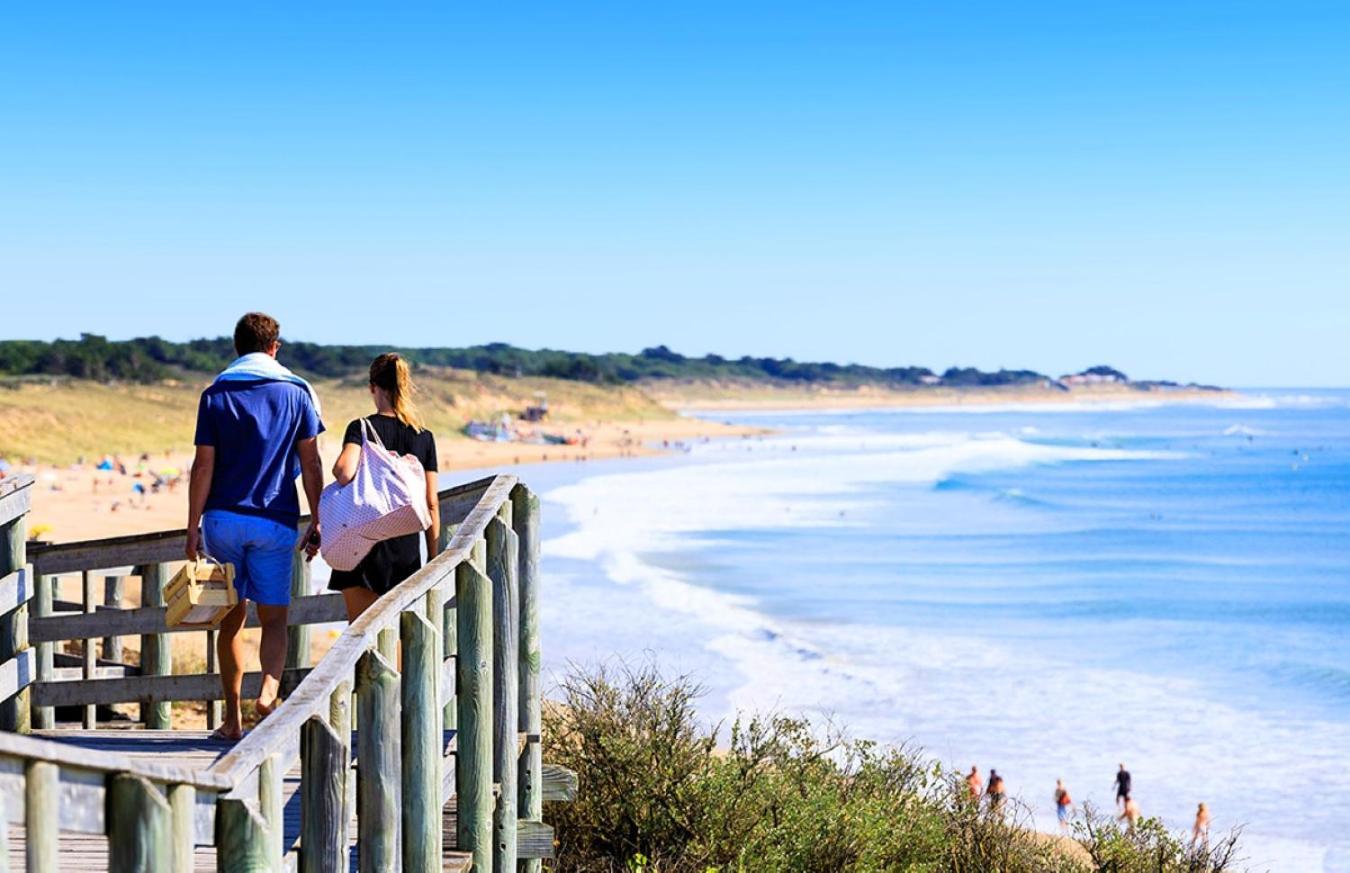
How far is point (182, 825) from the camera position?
228cm

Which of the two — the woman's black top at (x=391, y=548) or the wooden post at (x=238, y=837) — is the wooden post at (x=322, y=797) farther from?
the woman's black top at (x=391, y=548)

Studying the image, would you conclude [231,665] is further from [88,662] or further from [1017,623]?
[1017,623]

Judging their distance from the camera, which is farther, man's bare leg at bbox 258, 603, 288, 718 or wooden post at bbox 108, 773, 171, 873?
man's bare leg at bbox 258, 603, 288, 718

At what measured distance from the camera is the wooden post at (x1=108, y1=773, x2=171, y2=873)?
7.18ft

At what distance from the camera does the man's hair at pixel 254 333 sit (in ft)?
18.6

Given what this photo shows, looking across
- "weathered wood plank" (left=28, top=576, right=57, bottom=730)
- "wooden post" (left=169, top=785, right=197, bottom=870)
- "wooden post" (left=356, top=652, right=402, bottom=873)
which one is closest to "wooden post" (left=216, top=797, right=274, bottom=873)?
"wooden post" (left=169, top=785, right=197, bottom=870)

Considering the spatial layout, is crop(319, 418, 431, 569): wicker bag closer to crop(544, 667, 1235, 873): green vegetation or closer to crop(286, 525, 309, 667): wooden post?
crop(286, 525, 309, 667): wooden post

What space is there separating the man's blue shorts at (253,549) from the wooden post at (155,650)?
1.22m

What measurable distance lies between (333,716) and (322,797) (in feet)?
1.02

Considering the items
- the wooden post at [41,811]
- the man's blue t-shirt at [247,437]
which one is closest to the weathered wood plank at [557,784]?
the man's blue t-shirt at [247,437]

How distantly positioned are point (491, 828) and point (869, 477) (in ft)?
205

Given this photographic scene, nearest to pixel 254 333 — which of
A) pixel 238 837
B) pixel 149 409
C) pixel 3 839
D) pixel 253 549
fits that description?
pixel 253 549

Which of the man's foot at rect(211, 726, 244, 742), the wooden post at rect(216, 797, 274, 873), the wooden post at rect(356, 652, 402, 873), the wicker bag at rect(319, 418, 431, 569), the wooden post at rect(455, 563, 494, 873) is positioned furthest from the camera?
the man's foot at rect(211, 726, 244, 742)

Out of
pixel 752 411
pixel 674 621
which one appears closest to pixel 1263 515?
pixel 674 621
